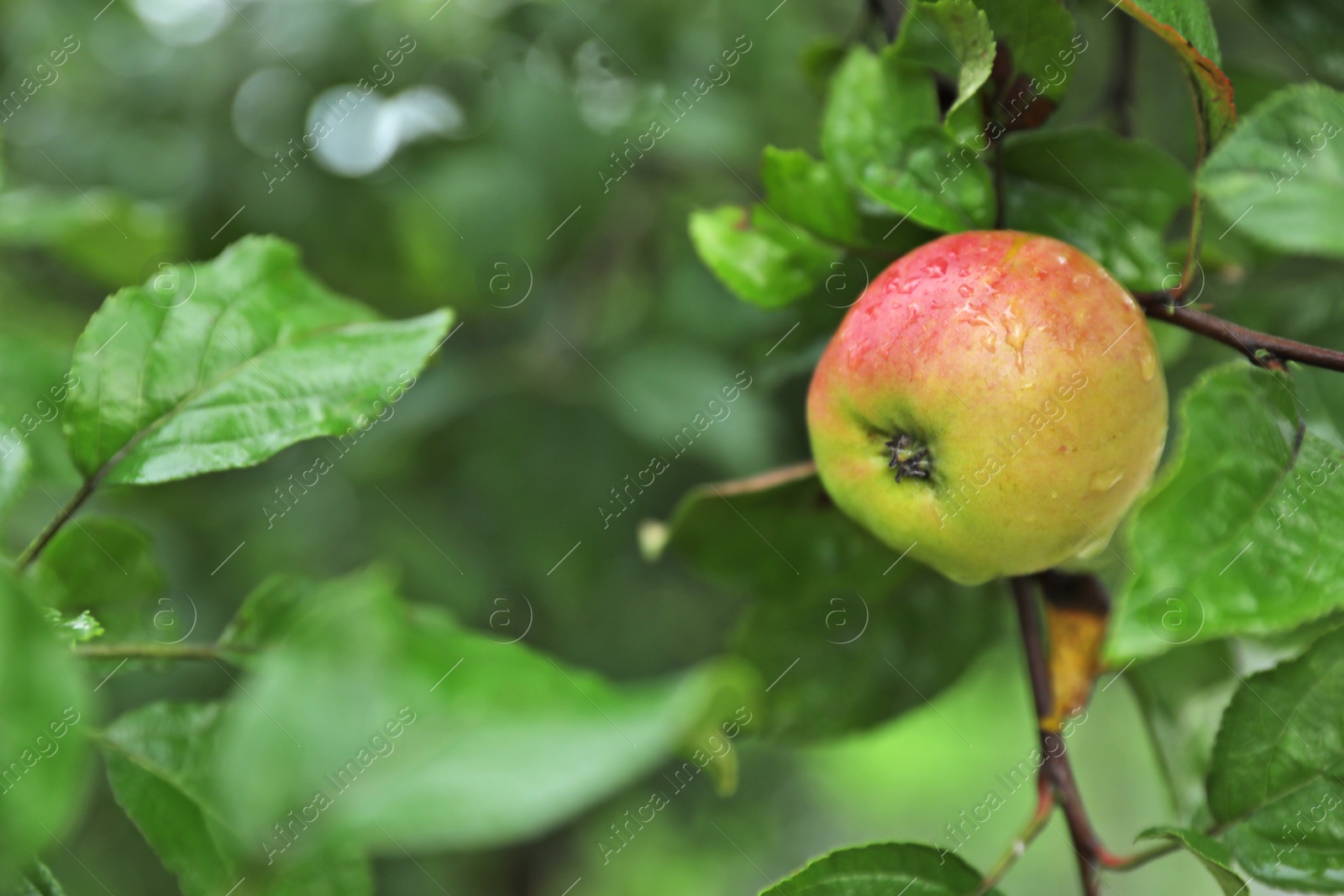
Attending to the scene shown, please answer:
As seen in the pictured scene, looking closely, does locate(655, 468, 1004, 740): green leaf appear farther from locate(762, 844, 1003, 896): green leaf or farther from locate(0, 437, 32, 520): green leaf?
locate(0, 437, 32, 520): green leaf

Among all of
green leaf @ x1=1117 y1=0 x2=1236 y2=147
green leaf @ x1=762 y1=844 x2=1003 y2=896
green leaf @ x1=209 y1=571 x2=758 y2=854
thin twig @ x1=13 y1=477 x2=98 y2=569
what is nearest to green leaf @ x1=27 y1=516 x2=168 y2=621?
thin twig @ x1=13 y1=477 x2=98 y2=569

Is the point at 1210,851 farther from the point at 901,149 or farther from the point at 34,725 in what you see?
the point at 34,725

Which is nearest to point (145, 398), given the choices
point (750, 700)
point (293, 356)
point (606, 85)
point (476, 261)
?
point (293, 356)

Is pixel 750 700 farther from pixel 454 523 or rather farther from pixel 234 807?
pixel 454 523

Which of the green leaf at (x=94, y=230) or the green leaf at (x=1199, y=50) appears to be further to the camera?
the green leaf at (x=94, y=230)

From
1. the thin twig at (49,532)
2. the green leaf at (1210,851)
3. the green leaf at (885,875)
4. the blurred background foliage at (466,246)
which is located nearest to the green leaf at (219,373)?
the thin twig at (49,532)

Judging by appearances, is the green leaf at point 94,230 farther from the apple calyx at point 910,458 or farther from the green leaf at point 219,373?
the apple calyx at point 910,458
